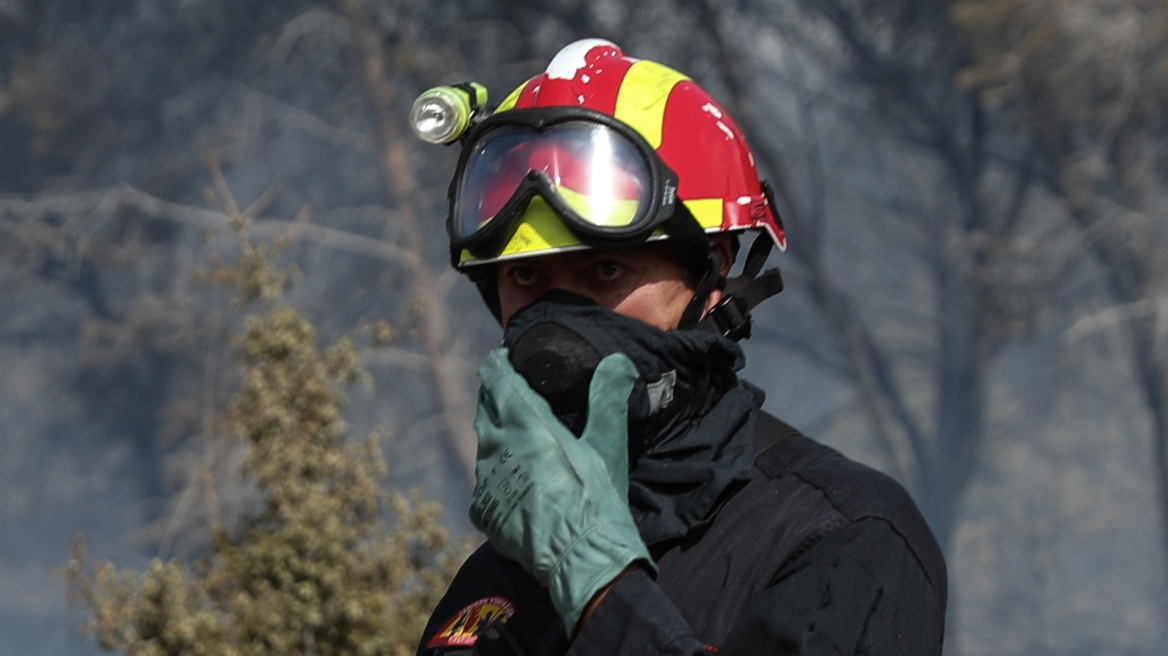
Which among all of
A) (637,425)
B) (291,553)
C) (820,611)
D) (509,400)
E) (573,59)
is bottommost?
(291,553)

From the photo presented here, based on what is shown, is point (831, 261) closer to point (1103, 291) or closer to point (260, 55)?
point (1103, 291)

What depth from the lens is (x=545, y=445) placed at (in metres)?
1.63

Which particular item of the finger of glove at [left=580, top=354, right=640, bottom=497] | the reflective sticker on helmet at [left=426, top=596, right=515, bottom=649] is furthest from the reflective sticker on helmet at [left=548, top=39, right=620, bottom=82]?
the reflective sticker on helmet at [left=426, top=596, right=515, bottom=649]

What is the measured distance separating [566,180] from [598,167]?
0.04 meters

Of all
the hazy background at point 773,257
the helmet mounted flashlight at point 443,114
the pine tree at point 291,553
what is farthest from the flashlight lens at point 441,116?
the hazy background at point 773,257

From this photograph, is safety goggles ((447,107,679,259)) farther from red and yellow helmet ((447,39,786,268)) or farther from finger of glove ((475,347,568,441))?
finger of glove ((475,347,568,441))

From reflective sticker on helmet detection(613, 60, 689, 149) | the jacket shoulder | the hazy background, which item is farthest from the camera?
the hazy background

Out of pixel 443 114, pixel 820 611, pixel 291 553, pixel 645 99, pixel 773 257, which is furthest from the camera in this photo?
pixel 773 257

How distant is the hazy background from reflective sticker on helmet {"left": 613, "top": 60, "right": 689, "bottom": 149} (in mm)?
9106

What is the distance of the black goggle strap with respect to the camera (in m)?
2.00

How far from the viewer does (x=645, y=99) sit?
2.01 meters

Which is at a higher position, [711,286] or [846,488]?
[711,286]

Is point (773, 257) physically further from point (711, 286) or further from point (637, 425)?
point (637, 425)

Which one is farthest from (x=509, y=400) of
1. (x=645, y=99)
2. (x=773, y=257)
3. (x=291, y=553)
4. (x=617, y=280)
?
(x=773, y=257)
